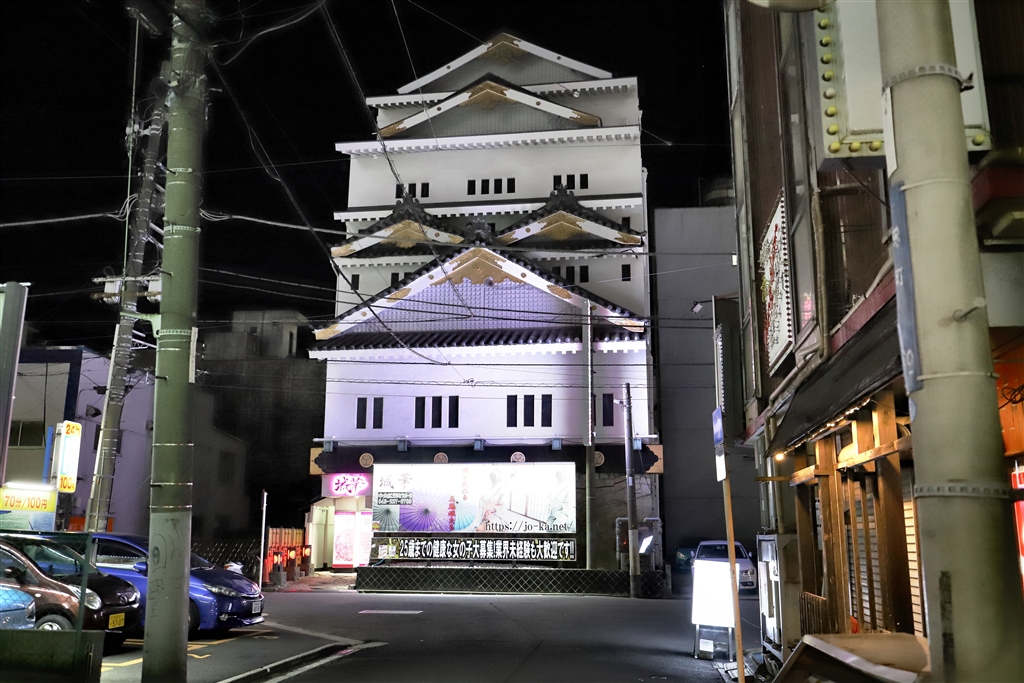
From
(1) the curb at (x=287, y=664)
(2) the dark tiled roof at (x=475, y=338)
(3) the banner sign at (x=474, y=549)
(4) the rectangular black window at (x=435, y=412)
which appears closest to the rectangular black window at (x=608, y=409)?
(2) the dark tiled roof at (x=475, y=338)

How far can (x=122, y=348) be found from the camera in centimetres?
1586

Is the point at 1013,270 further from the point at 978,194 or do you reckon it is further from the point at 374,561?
the point at 374,561

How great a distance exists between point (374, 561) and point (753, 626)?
55.0 feet

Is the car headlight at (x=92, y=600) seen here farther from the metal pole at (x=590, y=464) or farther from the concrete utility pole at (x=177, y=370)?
the metal pole at (x=590, y=464)

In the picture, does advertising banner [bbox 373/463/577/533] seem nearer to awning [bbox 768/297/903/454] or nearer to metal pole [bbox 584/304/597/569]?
metal pole [bbox 584/304/597/569]

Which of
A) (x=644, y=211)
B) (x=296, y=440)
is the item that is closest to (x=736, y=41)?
(x=644, y=211)

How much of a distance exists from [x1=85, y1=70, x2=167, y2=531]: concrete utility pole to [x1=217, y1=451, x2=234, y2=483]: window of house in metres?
25.0

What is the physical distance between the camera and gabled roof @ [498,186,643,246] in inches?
1399

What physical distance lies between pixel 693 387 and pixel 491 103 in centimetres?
1574

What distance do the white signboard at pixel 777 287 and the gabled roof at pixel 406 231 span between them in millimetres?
22933

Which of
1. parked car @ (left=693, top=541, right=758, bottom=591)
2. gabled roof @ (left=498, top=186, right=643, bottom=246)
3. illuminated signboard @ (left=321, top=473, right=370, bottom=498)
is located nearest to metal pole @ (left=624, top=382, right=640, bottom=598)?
parked car @ (left=693, top=541, right=758, bottom=591)

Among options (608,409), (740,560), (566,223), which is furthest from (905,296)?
(566,223)

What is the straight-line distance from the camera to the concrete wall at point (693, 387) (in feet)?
121

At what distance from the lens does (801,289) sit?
429 inches
